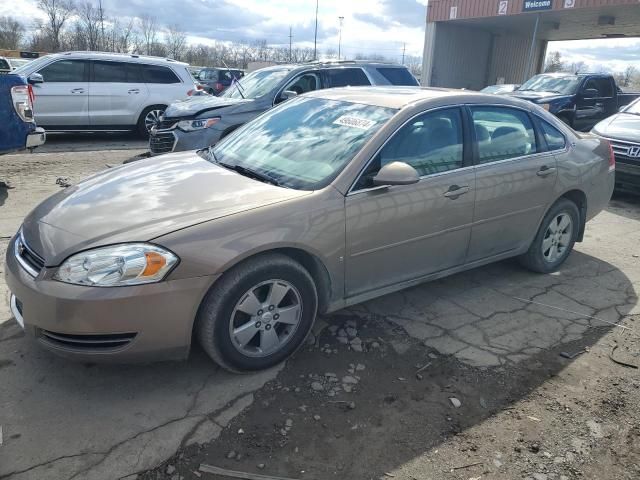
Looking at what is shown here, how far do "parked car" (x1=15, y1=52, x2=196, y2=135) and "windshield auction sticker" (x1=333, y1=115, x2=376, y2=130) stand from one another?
7.55 m

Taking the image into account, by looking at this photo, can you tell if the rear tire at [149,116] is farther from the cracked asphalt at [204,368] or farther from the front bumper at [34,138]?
the cracked asphalt at [204,368]

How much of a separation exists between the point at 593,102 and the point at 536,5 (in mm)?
8975

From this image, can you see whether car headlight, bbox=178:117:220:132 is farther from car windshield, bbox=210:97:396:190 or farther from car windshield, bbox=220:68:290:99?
car windshield, bbox=210:97:396:190

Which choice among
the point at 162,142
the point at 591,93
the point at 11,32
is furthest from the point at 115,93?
the point at 11,32

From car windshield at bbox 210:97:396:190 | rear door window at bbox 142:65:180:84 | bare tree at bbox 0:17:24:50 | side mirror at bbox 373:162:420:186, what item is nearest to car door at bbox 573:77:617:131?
rear door window at bbox 142:65:180:84

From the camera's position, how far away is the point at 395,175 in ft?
10.2

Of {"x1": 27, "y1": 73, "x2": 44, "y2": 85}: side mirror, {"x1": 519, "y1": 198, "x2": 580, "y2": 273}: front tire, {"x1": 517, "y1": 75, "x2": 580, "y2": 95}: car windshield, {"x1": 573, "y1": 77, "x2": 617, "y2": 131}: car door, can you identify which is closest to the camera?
{"x1": 519, "y1": 198, "x2": 580, "y2": 273}: front tire

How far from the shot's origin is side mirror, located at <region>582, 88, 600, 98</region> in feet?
40.6

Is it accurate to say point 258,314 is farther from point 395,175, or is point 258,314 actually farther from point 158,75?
point 158,75

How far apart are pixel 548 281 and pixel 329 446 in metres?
2.97

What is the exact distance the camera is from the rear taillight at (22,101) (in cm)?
627

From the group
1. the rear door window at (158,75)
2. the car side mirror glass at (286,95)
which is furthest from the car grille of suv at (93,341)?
the rear door window at (158,75)

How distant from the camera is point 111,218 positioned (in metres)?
2.81

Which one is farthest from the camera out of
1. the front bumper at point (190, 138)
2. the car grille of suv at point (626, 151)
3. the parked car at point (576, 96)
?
the parked car at point (576, 96)
